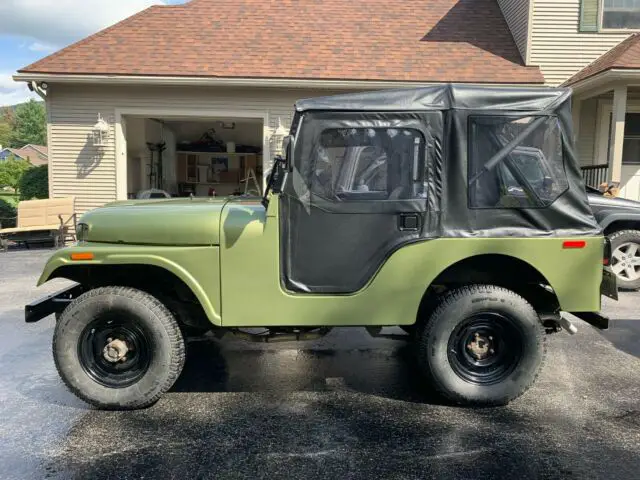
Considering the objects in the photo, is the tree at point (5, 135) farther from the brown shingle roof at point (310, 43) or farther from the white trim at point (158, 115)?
the white trim at point (158, 115)

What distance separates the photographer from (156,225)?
4.12 m

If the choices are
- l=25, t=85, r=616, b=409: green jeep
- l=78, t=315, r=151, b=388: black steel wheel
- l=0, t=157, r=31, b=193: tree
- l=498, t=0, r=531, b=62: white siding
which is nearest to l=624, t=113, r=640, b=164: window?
l=498, t=0, r=531, b=62: white siding

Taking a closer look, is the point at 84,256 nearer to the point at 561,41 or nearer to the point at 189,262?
the point at 189,262

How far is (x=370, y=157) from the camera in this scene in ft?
13.2

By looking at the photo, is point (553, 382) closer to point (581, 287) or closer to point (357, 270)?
point (581, 287)

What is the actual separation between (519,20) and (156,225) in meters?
12.7

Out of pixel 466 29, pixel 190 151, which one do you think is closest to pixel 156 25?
pixel 190 151

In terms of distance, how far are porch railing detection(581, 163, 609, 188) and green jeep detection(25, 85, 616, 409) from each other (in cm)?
902

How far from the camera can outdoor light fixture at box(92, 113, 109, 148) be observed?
13.0 metres

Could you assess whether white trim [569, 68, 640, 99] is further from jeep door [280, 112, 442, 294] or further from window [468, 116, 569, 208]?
jeep door [280, 112, 442, 294]

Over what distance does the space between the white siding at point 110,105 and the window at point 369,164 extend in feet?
30.9

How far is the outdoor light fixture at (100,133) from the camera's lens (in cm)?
1302

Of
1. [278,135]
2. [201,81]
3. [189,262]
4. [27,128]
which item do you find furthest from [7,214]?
[27,128]

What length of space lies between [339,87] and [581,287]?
9.69 m
